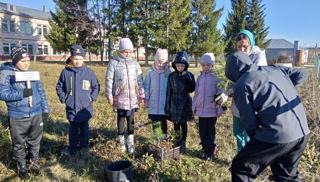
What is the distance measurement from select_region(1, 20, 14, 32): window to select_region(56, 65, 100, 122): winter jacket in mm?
38439

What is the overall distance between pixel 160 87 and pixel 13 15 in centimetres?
3991

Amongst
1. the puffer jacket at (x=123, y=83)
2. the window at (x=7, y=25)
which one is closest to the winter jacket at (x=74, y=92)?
the puffer jacket at (x=123, y=83)

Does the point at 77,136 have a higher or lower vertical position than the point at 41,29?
lower

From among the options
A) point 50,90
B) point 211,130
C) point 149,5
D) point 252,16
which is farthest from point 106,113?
point 252,16

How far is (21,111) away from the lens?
9.67 feet

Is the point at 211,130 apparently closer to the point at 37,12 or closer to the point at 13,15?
the point at 13,15

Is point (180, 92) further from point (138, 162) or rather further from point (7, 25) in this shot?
point (7, 25)

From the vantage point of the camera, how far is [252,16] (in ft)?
107

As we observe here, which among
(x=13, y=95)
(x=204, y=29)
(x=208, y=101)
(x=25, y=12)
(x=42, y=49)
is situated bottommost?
(x=208, y=101)

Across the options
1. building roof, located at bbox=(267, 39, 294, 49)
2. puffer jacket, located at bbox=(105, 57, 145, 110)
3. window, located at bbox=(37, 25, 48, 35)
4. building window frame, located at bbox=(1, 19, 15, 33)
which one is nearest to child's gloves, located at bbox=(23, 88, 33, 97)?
puffer jacket, located at bbox=(105, 57, 145, 110)

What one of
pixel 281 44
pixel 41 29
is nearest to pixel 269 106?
pixel 41 29

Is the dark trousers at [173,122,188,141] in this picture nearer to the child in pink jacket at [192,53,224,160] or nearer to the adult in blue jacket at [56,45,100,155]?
the child in pink jacket at [192,53,224,160]

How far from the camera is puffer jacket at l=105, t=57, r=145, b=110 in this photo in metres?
3.55

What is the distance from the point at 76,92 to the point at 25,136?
3.00ft
